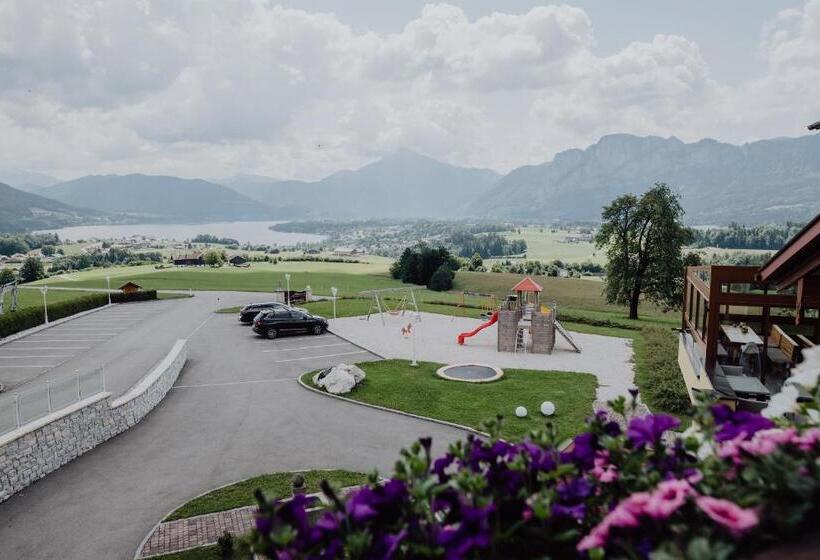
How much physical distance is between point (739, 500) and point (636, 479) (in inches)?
14.0

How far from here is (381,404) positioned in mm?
14961

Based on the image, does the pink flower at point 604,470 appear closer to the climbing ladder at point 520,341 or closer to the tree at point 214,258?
the climbing ladder at point 520,341

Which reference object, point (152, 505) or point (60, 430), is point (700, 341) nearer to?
point (152, 505)

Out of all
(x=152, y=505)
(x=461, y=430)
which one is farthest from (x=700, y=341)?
(x=152, y=505)

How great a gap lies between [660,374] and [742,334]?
290 cm

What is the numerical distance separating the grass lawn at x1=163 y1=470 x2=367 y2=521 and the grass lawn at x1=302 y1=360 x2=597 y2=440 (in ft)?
12.3

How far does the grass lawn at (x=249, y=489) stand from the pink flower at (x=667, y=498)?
327 inches

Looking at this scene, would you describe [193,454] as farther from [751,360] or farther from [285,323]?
[285,323]

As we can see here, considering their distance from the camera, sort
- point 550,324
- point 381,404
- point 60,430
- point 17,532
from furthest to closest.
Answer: point 550,324
point 381,404
point 60,430
point 17,532

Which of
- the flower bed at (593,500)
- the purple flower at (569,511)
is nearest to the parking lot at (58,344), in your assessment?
the flower bed at (593,500)

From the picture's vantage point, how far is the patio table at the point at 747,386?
1095 centimetres

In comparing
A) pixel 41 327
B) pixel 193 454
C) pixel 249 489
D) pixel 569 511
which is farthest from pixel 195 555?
pixel 41 327

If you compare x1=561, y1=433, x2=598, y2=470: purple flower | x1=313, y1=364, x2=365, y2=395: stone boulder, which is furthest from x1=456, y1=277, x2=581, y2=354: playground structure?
x1=561, y1=433, x2=598, y2=470: purple flower

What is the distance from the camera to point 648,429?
197 cm
